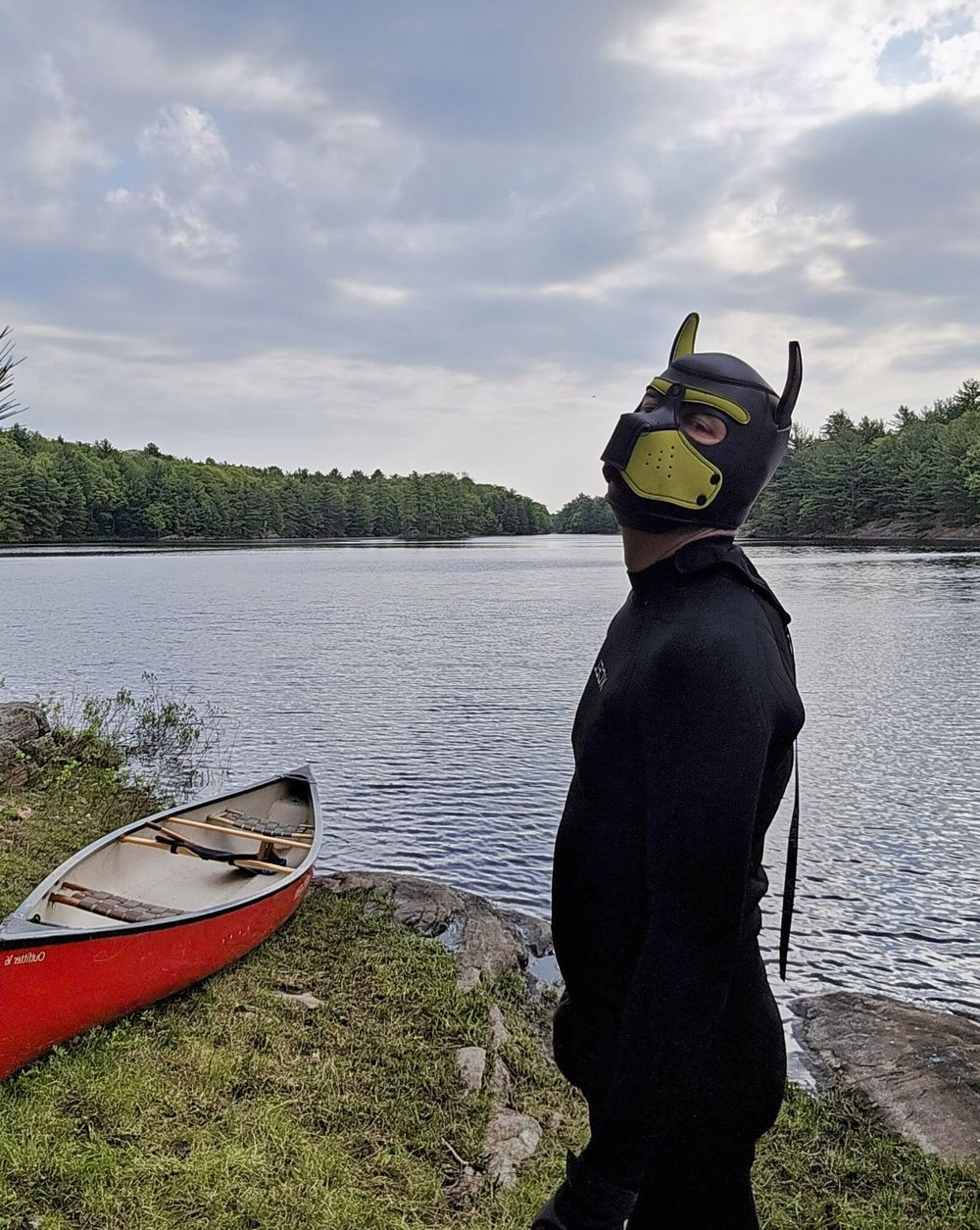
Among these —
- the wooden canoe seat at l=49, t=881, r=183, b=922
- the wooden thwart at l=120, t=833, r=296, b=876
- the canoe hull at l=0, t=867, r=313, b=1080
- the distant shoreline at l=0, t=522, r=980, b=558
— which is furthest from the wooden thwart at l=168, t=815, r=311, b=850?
the distant shoreline at l=0, t=522, r=980, b=558

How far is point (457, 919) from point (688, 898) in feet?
23.8

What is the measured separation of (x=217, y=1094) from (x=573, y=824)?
3822 mm

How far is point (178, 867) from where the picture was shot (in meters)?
8.80

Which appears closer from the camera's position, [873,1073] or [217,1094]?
[217,1094]

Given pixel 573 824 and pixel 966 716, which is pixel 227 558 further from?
pixel 573 824

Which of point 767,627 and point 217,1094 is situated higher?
point 767,627

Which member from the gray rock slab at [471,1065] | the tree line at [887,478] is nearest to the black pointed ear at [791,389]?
the gray rock slab at [471,1065]

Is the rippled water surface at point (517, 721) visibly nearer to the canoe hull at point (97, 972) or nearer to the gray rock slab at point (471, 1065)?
the gray rock slab at point (471, 1065)

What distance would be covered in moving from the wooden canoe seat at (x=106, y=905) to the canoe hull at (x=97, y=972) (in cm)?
26

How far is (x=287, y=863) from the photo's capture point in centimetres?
909

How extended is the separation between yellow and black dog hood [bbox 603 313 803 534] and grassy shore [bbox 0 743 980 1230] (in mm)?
3518

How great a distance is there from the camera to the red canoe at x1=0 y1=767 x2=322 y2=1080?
530cm

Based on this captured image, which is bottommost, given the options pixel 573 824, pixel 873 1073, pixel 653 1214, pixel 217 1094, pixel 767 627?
pixel 873 1073

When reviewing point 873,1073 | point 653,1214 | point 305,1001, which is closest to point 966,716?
point 873,1073
